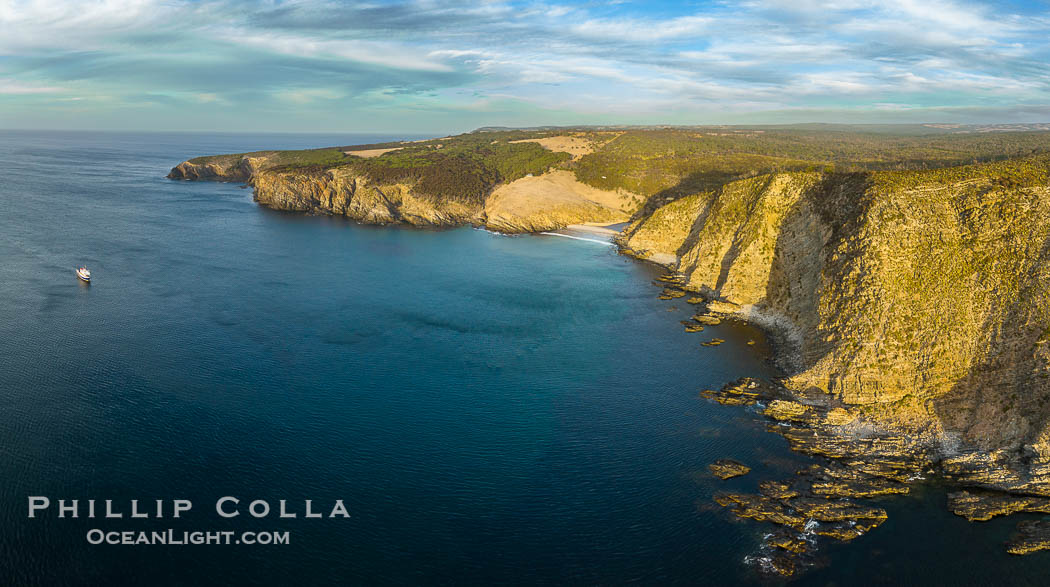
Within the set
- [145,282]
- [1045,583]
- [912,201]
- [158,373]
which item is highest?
[912,201]

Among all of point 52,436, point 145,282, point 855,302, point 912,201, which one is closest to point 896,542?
point 855,302

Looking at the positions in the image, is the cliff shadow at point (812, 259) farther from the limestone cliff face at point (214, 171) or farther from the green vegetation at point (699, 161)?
the limestone cliff face at point (214, 171)

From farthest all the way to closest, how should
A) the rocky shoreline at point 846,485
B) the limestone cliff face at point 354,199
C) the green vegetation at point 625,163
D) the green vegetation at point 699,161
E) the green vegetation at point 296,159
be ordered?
the green vegetation at point 296,159 → the limestone cliff face at point 354,199 → the green vegetation at point 625,163 → the green vegetation at point 699,161 → the rocky shoreline at point 846,485

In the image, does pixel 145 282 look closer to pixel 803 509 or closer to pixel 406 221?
pixel 406 221

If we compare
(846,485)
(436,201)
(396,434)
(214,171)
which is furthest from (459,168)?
(846,485)

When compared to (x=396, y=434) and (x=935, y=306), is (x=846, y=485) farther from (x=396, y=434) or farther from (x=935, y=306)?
(x=396, y=434)

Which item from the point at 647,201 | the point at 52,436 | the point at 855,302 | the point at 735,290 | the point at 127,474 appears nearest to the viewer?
the point at 127,474

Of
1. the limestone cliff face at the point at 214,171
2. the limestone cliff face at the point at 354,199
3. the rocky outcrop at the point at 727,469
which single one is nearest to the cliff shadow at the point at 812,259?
the rocky outcrop at the point at 727,469
